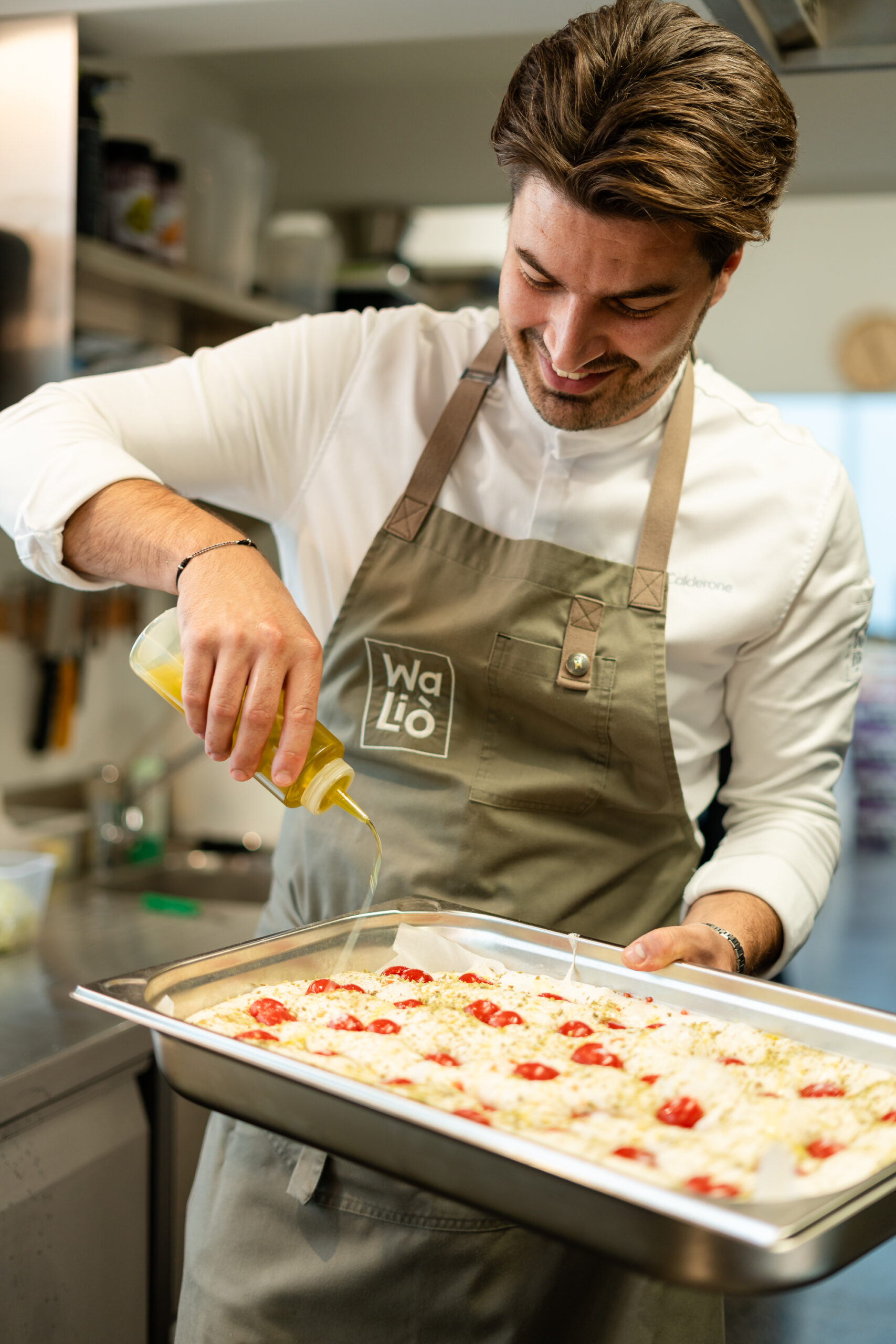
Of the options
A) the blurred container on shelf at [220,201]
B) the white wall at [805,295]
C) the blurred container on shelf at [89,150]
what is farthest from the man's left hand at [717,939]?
the white wall at [805,295]

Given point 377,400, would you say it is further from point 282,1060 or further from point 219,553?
point 282,1060

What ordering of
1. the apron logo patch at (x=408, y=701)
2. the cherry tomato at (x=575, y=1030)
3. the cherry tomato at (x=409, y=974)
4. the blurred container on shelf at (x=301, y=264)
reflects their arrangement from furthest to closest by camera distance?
the blurred container on shelf at (x=301, y=264) < the apron logo patch at (x=408, y=701) < the cherry tomato at (x=409, y=974) < the cherry tomato at (x=575, y=1030)

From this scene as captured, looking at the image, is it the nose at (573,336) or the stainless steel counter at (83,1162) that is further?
the stainless steel counter at (83,1162)

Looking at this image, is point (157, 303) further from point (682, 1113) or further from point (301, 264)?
point (682, 1113)

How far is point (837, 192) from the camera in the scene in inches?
114

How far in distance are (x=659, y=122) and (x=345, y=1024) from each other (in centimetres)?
85

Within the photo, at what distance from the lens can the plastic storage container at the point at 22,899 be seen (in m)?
2.15

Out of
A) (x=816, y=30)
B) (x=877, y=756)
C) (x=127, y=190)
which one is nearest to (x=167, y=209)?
(x=127, y=190)

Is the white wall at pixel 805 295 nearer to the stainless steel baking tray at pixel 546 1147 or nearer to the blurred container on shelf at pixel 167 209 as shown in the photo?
the blurred container on shelf at pixel 167 209

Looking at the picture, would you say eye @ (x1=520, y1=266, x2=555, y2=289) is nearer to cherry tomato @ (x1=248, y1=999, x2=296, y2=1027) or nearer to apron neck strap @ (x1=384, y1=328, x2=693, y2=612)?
apron neck strap @ (x1=384, y1=328, x2=693, y2=612)

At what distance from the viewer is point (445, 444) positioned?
Answer: 1.48 metres

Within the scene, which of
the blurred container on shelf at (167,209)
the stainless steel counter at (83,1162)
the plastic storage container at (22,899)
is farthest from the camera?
the blurred container on shelf at (167,209)

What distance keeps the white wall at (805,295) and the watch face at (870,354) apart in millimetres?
49

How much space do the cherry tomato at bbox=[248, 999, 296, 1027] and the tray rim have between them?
0.18ft
